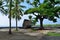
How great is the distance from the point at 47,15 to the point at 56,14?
9.36 feet

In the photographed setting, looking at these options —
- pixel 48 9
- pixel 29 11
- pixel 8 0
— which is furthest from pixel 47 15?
pixel 8 0

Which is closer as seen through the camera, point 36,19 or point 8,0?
point 8,0

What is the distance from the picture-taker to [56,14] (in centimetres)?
5416

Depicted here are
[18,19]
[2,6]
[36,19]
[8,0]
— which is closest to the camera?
[8,0]

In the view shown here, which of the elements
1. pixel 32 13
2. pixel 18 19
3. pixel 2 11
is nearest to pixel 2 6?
pixel 2 11

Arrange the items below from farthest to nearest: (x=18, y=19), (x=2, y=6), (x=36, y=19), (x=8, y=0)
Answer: (x=36, y=19) → (x=18, y=19) → (x=2, y=6) → (x=8, y=0)

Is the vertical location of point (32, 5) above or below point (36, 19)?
above

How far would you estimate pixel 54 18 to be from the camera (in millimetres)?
54406

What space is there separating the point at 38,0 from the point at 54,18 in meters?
6.86

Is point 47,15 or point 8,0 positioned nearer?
point 8,0

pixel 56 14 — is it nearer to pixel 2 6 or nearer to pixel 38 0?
pixel 38 0

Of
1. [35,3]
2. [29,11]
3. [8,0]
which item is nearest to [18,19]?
[29,11]

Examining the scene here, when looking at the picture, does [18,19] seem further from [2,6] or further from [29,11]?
[2,6]

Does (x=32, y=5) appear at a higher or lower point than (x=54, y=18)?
higher
